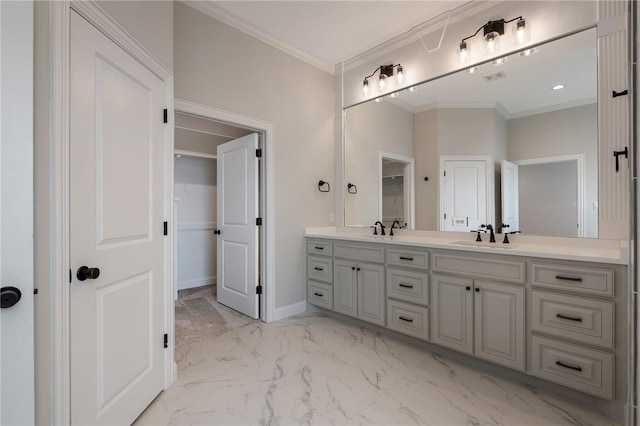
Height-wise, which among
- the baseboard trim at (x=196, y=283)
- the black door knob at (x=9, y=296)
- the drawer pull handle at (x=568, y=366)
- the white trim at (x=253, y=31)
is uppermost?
the white trim at (x=253, y=31)

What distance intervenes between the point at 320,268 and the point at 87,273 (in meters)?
2.20

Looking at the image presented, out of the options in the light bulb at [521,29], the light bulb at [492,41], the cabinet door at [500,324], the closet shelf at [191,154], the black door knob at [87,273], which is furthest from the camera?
the closet shelf at [191,154]

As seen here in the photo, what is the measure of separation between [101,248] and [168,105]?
101 centimetres

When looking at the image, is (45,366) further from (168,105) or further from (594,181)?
(594,181)

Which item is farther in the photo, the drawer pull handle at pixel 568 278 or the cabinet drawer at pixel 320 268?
the cabinet drawer at pixel 320 268

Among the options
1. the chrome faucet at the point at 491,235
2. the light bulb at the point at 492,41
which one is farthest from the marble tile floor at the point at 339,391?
the light bulb at the point at 492,41

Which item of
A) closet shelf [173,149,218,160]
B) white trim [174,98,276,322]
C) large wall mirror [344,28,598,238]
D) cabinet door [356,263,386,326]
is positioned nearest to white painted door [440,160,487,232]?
large wall mirror [344,28,598,238]

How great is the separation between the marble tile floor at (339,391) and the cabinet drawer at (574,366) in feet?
0.52

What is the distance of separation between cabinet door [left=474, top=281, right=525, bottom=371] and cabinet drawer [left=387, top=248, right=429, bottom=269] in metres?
0.41

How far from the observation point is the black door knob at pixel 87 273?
4.01 ft

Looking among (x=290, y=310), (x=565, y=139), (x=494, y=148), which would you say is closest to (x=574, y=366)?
(x=565, y=139)

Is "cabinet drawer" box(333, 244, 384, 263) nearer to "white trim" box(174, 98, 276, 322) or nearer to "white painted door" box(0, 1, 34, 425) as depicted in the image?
"white trim" box(174, 98, 276, 322)

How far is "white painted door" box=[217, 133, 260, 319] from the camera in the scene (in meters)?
3.06

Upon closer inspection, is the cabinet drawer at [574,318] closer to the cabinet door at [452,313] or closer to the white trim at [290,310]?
the cabinet door at [452,313]
